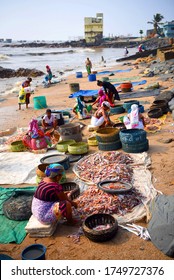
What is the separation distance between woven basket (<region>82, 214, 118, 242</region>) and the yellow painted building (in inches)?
3961

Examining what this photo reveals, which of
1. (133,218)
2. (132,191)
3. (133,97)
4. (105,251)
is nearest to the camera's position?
(105,251)

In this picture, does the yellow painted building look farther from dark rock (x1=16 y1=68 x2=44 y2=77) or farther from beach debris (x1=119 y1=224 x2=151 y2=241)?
beach debris (x1=119 y1=224 x2=151 y2=241)

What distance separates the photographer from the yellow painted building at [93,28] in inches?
3875

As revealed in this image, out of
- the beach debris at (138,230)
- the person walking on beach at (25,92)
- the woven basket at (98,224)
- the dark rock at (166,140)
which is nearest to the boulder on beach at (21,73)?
the person walking on beach at (25,92)

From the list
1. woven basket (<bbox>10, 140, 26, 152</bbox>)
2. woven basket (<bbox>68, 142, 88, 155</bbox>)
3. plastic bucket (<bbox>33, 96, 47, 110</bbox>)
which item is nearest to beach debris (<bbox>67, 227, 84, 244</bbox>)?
woven basket (<bbox>68, 142, 88, 155</bbox>)

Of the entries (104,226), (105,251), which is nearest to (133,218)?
(104,226)

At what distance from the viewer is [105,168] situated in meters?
6.57

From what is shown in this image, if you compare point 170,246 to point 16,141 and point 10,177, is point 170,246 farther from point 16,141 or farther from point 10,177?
point 16,141

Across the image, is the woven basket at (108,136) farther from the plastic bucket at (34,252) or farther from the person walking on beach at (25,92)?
the person walking on beach at (25,92)

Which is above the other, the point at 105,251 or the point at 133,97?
the point at 133,97

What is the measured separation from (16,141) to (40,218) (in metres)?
4.88

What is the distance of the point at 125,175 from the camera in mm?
6246

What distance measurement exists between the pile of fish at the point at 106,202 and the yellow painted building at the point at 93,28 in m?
99.9

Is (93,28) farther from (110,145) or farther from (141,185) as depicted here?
(141,185)
